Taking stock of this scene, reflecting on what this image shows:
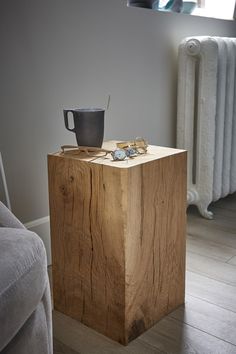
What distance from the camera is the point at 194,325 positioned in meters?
1.22

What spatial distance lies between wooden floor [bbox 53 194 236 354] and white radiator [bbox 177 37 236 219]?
440mm

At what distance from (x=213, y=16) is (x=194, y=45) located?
610 mm

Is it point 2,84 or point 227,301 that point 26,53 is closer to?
point 2,84

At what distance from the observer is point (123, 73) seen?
5.77 feet

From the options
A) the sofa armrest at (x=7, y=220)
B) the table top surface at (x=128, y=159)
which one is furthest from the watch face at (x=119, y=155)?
the sofa armrest at (x=7, y=220)

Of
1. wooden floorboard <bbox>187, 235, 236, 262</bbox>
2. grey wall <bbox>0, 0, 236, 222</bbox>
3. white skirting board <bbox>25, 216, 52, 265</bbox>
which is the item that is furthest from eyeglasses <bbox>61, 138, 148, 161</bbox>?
wooden floorboard <bbox>187, 235, 236, 262</bbox>

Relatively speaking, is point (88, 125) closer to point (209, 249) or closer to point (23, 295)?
point (23, 295)

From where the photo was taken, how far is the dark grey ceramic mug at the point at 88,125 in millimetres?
1200

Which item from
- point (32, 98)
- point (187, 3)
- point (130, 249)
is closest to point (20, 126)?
point (32, 98)

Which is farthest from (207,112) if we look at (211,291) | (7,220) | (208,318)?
(7,220)

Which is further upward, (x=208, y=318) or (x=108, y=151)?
(x=108, y=151)

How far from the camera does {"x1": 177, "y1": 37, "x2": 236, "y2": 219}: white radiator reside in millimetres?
1895

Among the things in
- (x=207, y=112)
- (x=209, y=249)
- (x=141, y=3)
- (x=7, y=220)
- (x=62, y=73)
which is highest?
(x=141, y=3)

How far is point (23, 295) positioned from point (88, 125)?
1.91 ft
